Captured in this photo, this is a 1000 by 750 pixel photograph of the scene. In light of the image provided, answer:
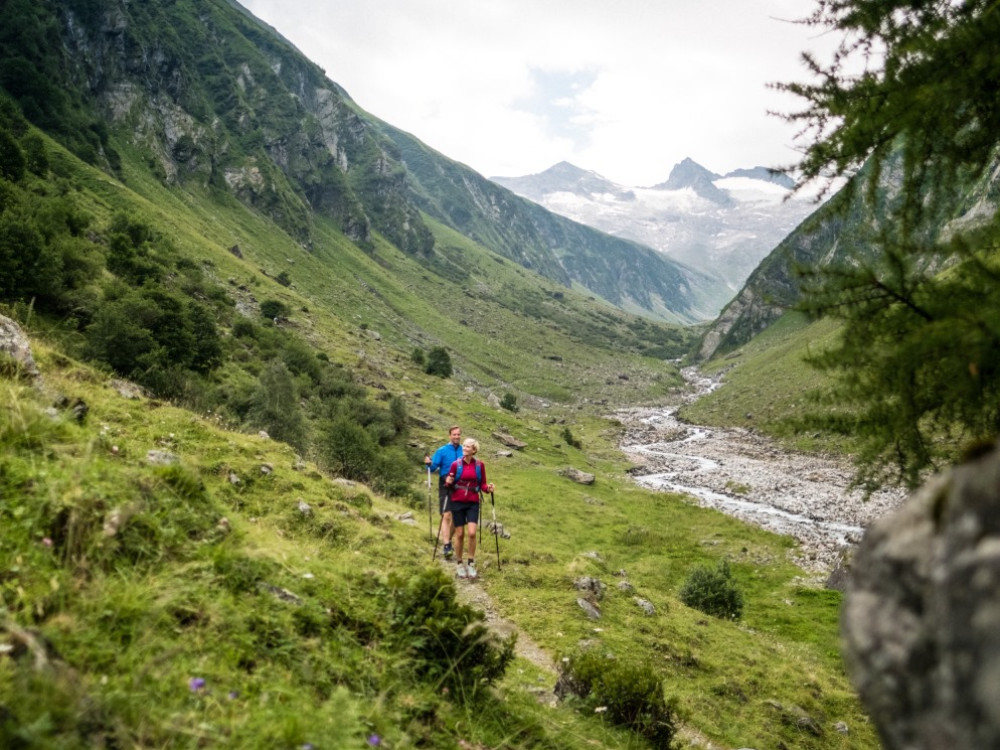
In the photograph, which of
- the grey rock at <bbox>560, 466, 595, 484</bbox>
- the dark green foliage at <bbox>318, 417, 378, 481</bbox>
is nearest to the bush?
the dark green foliage at <bbox>318, 417, 378, 481</bbox>

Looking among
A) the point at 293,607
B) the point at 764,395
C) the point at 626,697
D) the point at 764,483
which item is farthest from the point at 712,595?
the point at 764,395

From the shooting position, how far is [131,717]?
3551mm

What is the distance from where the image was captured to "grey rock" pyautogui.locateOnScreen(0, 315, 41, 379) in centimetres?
858

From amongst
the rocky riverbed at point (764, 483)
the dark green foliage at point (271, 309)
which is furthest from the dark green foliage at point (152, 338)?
the rocky riverbed at point (764, 483)

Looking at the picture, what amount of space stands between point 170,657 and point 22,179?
5181 cm

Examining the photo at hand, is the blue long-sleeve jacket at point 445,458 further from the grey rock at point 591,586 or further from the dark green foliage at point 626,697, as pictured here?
the dark green foliage at point 626,697

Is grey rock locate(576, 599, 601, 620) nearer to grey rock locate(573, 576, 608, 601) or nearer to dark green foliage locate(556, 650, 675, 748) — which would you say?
grey rock locate(573, 576, 608, 601)

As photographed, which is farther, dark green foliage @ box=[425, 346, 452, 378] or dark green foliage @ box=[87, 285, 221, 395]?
dark green foliage @ box=[425, 346, 452, 378]

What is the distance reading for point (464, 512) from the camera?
1306 centimetres

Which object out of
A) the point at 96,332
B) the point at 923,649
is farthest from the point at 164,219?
the point at 923,649

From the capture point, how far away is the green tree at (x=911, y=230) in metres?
4.29

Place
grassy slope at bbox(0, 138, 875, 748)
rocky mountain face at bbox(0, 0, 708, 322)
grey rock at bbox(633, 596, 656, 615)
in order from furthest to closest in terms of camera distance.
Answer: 1. rocky mountain face at bbox(0, 0, 708, 322)
2. grey rock at bbox(633, 596, 656, 615)
3. grassy slope at bbox(0, 138, 875, 748)

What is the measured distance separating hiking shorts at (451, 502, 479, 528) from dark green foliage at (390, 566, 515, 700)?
598 centimetres

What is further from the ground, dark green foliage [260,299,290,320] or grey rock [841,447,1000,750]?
grey rock [841,447,1000,750]
